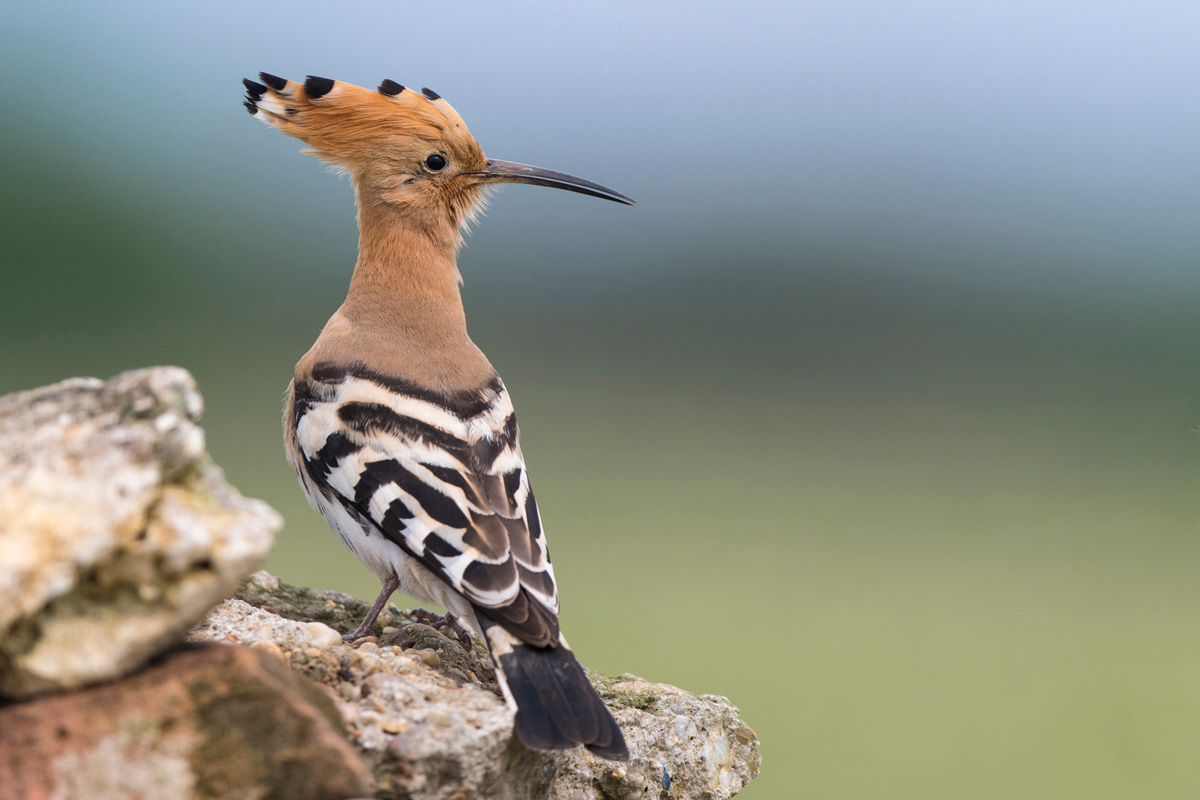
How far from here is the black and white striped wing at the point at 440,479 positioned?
73.0 inches

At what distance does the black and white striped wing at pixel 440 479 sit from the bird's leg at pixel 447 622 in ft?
1.13

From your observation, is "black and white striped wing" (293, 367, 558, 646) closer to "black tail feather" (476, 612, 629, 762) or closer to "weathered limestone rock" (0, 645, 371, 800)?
"black tail feather" (476, 612, 629, 762)

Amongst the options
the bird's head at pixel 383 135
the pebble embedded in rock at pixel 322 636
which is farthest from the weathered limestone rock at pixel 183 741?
the bird's head at pixel 383 135

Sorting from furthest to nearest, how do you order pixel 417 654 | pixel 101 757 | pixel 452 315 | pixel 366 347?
pixel 452 315
pixel 366 347
pixel 417 654
pixel 101 757

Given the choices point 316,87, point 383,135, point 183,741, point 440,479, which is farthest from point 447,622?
point 316,87

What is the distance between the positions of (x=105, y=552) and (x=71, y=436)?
20cm

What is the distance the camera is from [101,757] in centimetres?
110

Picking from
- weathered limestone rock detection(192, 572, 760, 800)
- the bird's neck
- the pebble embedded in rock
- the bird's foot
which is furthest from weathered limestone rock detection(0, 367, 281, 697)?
the bird's neck

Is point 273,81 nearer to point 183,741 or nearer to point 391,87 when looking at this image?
point 391,87

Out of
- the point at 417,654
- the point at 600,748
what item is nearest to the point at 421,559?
the point at 417,654

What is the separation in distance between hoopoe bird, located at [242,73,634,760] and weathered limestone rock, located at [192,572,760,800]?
9 cm

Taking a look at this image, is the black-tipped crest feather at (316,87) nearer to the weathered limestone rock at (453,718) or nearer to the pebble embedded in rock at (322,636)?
the weathered limestone rock at (453,718)

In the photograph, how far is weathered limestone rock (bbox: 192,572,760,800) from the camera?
4.66 feet

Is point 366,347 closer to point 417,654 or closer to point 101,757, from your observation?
point 417,654
